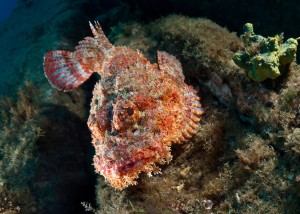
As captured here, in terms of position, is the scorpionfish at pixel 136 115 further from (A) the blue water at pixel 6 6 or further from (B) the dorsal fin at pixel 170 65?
(A) the blue water at pixel 6 6

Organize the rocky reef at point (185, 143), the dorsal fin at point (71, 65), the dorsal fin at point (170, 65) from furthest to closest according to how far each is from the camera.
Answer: the dorsal fin at point (71, 65) → the dorsal fin at point (170, 65) → the rocky reef at point (185, 143)

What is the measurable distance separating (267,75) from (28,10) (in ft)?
43.6

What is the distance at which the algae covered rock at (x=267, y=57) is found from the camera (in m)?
3.83

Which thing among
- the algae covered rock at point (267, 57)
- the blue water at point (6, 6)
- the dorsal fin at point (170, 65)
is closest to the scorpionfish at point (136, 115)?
the dorsal fin at point (170, 65)

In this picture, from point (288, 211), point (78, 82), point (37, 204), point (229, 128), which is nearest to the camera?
point (288, 211)

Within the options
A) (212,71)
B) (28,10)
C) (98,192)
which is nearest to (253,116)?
(212,71)

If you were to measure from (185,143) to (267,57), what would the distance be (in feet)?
5.99

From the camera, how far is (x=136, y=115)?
3713 millimetres

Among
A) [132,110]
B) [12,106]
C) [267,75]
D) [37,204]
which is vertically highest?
[267,75]

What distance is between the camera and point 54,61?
6547mm

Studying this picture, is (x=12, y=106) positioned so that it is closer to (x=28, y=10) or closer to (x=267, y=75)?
(x=267, y=75)

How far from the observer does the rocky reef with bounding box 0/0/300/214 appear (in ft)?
11.5

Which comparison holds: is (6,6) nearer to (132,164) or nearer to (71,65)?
(71,65)

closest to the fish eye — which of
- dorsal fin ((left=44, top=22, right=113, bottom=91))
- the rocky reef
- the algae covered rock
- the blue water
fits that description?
the rocky reef
